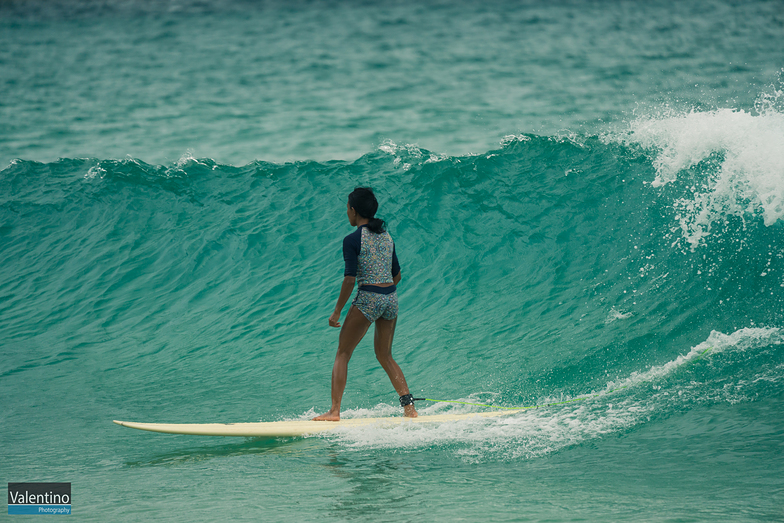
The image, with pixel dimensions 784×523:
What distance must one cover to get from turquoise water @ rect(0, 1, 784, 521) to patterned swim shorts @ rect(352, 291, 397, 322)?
81cm

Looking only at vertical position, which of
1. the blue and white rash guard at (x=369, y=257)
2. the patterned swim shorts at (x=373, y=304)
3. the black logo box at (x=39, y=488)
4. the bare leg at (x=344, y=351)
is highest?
the blue and white rash guard at (x=369, y=257)

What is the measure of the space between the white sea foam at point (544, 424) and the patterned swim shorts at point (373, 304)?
79 centimetres

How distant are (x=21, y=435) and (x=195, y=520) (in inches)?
101

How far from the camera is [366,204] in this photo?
424cm

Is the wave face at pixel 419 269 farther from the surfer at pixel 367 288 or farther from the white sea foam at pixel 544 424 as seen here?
the surfer at pixel 367 288

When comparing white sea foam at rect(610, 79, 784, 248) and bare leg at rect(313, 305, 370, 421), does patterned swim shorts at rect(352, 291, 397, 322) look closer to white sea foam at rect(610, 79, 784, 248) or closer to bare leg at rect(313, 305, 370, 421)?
bare leg at rect(313, 305, 370, 421)

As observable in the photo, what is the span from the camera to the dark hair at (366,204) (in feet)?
13.9

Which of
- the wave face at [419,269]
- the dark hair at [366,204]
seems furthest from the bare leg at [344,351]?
the wave face at [419,269]

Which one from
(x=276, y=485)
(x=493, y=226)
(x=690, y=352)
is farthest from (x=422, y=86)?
(x=276, y=485)

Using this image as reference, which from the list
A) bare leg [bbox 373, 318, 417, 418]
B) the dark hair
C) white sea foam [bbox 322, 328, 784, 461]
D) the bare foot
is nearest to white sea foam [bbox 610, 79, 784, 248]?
white sea foam [bbox 322, 328, 784, 461]

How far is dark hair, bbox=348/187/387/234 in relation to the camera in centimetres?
423

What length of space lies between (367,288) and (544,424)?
59.5 inches

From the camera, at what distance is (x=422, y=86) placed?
1812 centimetres

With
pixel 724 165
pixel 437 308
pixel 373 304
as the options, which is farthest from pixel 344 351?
pixel 724 165
